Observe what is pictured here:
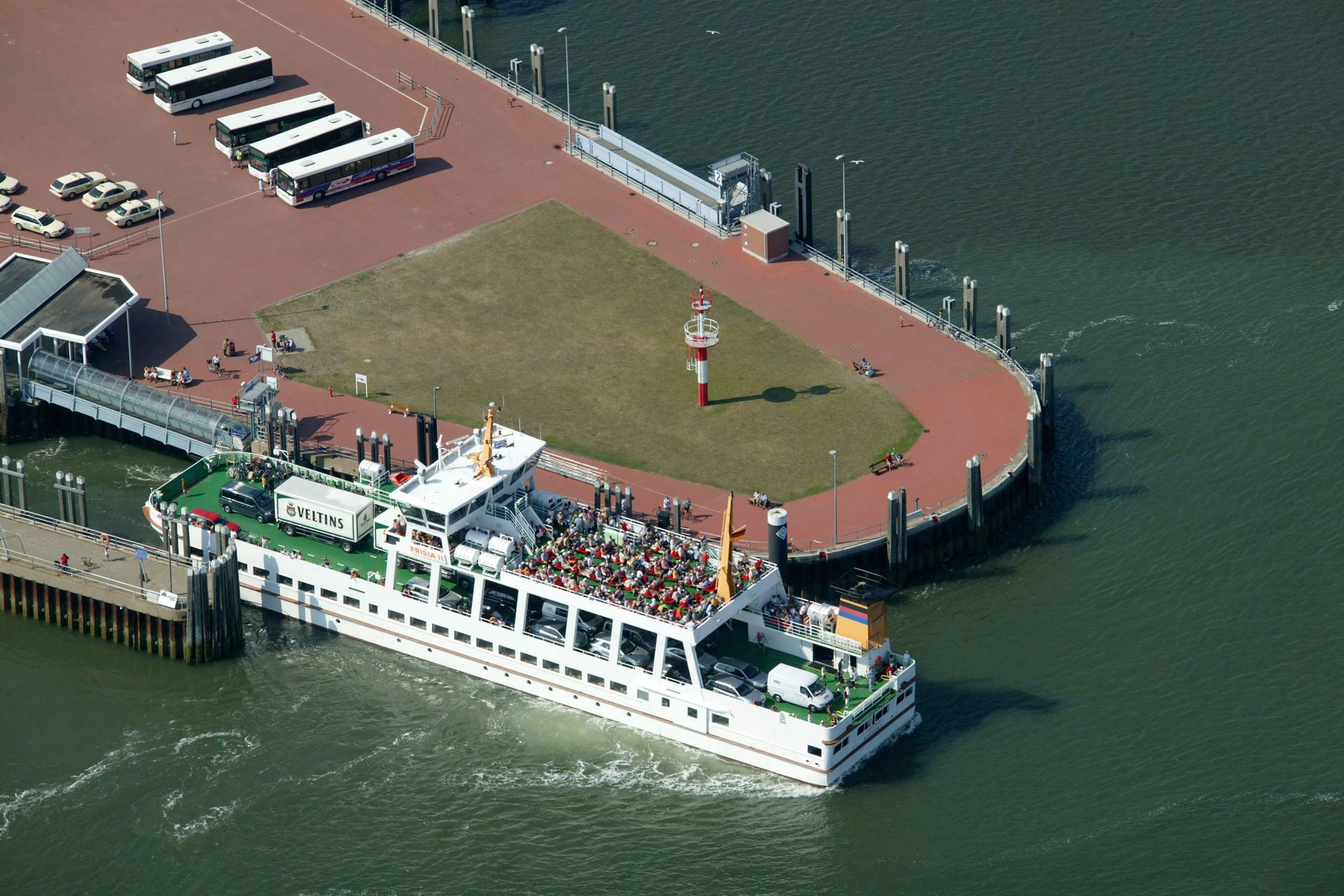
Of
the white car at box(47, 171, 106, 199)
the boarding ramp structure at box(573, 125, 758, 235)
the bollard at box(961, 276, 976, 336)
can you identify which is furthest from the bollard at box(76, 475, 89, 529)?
the bollard at box(961, 276, 976, 336)

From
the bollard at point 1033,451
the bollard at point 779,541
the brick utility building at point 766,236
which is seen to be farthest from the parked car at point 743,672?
the brick utility building at point 766,236

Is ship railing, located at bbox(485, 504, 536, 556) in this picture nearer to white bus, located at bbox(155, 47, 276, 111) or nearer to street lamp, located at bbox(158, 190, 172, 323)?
street lamp, located at bbox(158, 190, 172, 323)

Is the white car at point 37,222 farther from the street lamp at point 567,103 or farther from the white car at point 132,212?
the street lamp at point 567,103

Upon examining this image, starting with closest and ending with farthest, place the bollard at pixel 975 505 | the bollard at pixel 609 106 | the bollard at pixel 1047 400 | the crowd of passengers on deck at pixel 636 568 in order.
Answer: the crowd of passengers on deck at pixel 636 568 < the bollard at pixel 975 505 < the bollard at pixel 1047 400 < the bollard at pixel 609 106

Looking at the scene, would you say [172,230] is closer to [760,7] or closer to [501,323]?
[501,323]

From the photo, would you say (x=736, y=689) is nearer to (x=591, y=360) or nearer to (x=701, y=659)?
(x=701, y=659)

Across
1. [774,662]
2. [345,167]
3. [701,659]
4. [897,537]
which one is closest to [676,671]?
[701,659]

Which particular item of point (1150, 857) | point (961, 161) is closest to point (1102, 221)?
point (961, 161)
